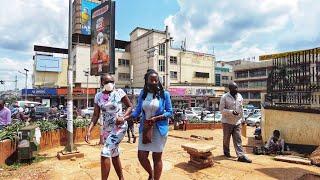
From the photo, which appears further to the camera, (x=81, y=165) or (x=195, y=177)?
(x=81, y=165)

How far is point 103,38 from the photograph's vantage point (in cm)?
1120

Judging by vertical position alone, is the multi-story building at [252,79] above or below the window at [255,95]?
above

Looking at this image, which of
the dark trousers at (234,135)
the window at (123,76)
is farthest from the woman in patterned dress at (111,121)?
the window at (123,76)

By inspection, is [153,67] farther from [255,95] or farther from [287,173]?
[287,173]

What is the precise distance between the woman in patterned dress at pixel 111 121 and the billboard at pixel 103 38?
5.80 m

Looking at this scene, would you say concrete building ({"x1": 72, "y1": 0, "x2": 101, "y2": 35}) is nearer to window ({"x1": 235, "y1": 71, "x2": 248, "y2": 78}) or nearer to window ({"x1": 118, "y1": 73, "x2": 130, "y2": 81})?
window ({"x1": 118, "y1": 73, "x2": 130, "y2": 81})

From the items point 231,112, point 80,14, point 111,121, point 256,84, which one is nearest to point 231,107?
point 231,112

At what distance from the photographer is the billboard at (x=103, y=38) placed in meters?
Result: 10.9

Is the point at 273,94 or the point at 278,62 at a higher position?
the point at 278,62

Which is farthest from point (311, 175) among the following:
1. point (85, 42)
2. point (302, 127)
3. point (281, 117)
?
point (85, 42)

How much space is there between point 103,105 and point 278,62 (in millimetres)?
7115

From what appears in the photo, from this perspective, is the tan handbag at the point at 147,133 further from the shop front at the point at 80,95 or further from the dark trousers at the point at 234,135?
the shop front at the point at 80,95

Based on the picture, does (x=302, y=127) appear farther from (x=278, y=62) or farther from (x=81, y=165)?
(x=81, y=165)

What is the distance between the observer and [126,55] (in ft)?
204
